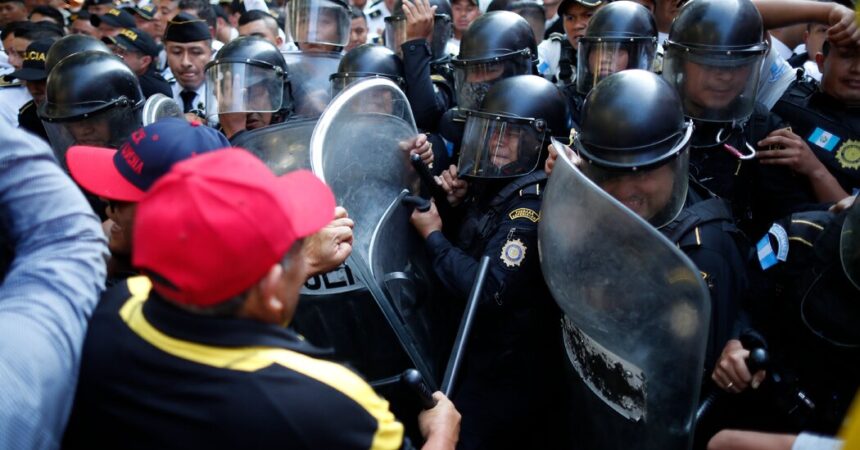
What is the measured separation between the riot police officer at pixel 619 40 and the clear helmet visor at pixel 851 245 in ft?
6.65

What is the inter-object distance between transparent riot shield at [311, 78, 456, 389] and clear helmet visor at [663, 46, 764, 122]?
1.40 metres

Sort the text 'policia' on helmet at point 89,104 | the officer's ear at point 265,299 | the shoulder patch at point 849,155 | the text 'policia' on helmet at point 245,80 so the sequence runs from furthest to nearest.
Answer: the text 'policia' on helmet at point 245,80 → the text 'policia' on helmet at point 89,104 → the shoulder patch at point 849,155 → the officer's ear at point 265,299

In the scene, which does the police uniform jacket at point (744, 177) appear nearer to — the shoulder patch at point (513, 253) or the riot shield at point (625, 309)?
the shoulder patch at point (513, 253)

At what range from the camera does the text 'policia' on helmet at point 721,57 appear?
3113mm

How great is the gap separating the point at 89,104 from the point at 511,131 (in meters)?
2.25

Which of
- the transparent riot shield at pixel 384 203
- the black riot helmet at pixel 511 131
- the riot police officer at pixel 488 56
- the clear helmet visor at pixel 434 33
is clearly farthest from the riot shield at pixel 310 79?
the black riot helmet at pixel 511 131

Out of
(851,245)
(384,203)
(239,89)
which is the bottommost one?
(384,203)

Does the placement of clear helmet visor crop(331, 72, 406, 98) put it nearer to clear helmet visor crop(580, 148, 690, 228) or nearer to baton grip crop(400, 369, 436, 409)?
clear helmet visor crop(580, 148, 690, 228)

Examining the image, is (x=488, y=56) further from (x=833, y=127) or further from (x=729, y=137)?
(x=833, y=127)

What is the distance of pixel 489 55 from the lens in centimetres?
408

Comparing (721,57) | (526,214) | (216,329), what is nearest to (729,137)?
(721,57)

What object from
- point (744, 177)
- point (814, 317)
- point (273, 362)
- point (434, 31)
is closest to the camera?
point (273, 362)

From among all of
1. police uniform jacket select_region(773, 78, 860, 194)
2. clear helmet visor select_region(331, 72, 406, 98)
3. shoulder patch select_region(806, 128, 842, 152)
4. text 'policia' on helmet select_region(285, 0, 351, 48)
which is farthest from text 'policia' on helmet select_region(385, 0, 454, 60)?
shoulder patch select_region(806, 128, 842, 152)

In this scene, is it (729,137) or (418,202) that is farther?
(729,137)
